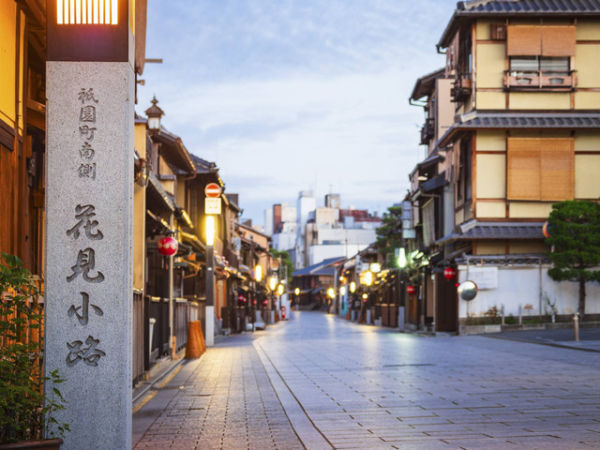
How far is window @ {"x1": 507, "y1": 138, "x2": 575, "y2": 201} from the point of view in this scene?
34.1 metres

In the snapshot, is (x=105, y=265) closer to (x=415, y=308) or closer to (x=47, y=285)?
(x=47, y=285)

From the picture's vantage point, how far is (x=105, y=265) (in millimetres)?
6656

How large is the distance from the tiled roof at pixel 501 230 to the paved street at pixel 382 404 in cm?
1364

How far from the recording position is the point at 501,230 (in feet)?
112

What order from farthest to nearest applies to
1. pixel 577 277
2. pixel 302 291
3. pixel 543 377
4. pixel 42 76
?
1. pixel 302 291
2. pixel 577 277
3. pixel 543 377
4. pixel 42 76

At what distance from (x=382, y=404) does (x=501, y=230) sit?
2386 cm

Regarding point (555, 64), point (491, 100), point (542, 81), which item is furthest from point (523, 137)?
point (555, 64)

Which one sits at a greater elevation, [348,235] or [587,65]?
[587,65]

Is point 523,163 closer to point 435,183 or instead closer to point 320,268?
point 435,183

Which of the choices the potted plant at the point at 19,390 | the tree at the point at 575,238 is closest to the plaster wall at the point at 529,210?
the tree at the point at 575,238

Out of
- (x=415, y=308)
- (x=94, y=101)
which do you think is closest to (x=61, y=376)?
(x=94, y=101)

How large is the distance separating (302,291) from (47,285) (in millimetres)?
134636

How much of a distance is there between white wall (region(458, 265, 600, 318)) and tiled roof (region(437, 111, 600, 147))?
5949mm

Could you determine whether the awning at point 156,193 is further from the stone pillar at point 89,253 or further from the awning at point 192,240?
the stone pillar at point 89,253
